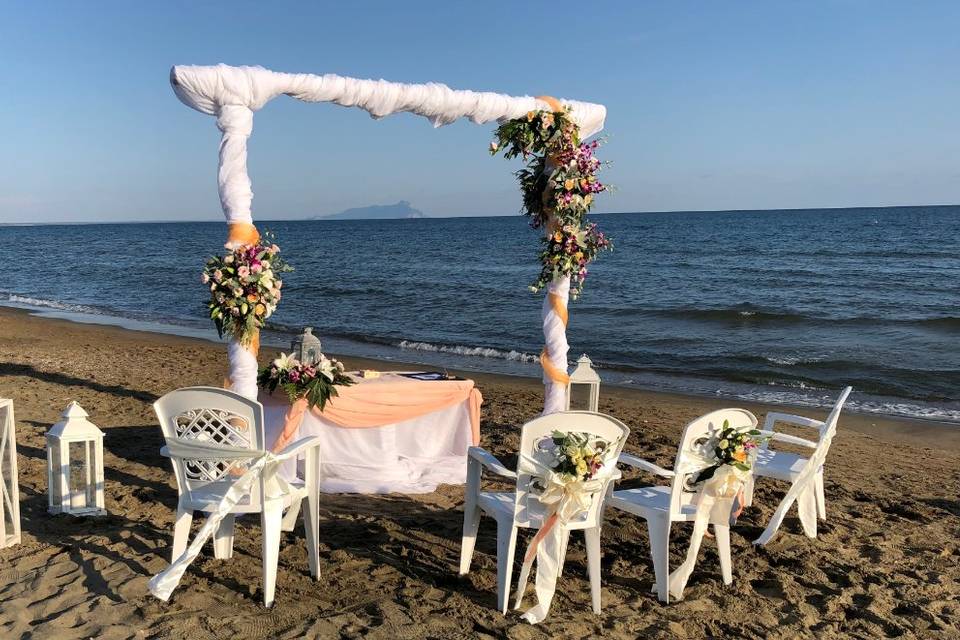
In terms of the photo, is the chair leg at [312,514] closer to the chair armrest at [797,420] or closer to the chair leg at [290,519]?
the chair leg at [290,519]

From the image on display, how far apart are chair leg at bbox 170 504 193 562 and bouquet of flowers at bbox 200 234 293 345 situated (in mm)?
1742

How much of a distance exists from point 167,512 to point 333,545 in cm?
135

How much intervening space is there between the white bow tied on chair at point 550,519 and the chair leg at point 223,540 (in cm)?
171

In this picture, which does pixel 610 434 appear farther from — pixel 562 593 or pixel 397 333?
pixel 397 333

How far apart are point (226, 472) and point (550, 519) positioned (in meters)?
1.65

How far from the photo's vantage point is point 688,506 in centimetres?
424

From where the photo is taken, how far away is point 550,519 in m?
3.82

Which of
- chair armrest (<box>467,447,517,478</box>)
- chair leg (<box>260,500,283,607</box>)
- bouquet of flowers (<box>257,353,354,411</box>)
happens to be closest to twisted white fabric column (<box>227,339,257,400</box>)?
bouquet of flowers (<box>257,353,354,411</box>)

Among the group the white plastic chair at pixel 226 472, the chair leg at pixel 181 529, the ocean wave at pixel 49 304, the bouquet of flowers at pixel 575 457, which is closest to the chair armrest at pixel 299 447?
the white plastic chair at pixel 226 472

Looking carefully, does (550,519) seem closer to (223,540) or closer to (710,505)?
(710,505)

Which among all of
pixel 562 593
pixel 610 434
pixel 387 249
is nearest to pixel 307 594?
pixel 562 593

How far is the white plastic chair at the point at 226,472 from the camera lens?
388cm

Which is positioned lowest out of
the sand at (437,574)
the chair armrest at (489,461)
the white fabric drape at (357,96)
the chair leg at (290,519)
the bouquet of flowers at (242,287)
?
the sand at (437,574)

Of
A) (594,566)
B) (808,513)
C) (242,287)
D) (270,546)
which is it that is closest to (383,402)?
(242,287)
